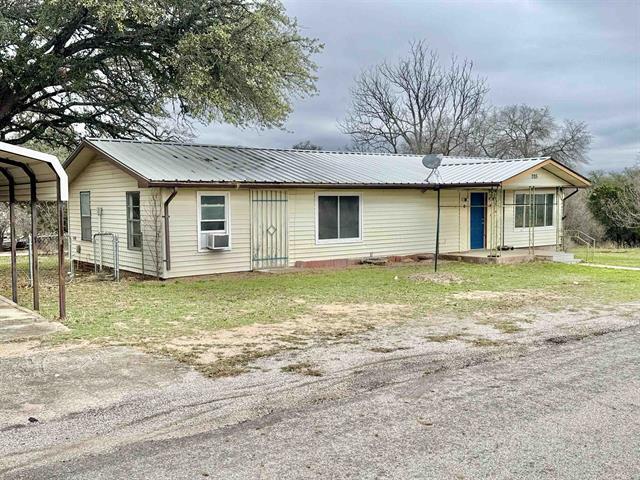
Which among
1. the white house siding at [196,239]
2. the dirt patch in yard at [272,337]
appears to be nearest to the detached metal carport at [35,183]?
the dirt patch in yard at [272,337]

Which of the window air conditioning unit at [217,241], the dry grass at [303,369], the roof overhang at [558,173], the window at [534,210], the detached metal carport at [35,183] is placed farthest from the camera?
the window at [534,210]

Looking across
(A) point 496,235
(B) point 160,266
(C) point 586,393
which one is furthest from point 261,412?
(A) point 496,235

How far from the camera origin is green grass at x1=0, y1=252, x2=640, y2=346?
816 centimetres

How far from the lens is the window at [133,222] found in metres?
13.7

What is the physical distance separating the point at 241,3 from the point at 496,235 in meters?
10.2

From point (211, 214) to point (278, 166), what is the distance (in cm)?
288

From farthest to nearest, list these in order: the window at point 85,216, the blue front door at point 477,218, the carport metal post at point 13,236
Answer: the blue front door at point 477,218 < the window at point 85,216 < the carport metal post at point 13,236

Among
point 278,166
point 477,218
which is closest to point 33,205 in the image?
point 278,166

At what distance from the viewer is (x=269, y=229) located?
14.6 meters

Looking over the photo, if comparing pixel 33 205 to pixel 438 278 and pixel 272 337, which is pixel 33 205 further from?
pixel 438 278

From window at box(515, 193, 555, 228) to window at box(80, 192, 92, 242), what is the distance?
514 inches

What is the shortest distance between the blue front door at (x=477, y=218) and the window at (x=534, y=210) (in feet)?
4.04

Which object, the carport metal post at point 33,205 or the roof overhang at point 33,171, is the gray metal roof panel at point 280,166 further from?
the carport metal post at point 33,205

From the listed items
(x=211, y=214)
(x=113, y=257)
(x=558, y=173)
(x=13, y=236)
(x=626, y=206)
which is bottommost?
(x=113, y=257)
